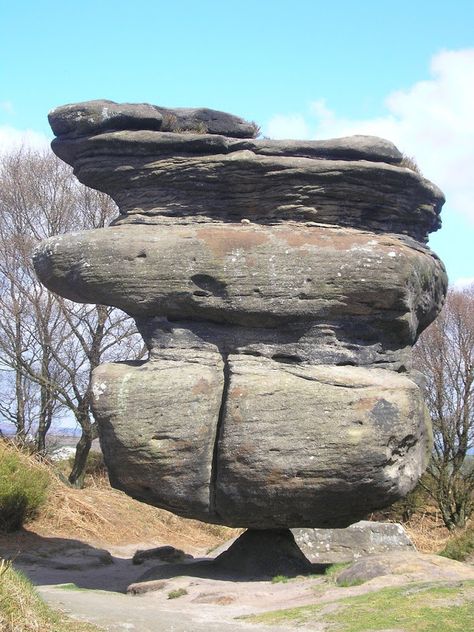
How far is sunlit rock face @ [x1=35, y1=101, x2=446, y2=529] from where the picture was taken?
11.4 meters

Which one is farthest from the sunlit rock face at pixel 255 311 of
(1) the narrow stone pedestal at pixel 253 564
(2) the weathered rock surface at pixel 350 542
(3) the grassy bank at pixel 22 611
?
(3) the grassy bank at pixel 22 611

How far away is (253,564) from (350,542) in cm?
343

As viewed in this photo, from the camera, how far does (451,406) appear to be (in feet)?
84.9

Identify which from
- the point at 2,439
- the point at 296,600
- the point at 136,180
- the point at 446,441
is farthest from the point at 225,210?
the point at 446,441

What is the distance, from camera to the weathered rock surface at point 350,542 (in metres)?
15.0

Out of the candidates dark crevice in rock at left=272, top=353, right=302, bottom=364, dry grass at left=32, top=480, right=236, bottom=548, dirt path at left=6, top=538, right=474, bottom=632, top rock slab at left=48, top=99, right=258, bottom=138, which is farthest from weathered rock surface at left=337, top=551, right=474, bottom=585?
dry grass at left=32, top=480, right=236, bottom=548

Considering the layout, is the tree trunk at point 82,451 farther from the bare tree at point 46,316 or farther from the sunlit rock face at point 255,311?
the sunlit rock face at point 255,311

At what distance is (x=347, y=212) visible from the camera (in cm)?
1246

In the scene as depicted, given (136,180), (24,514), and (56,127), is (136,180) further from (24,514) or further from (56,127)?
(24,514)

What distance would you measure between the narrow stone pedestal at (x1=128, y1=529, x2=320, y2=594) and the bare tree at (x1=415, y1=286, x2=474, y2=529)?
43.3 feet

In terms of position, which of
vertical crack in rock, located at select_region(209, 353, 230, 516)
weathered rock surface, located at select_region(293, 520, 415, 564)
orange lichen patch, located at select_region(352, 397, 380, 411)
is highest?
orange lichen patch, located at select_region(352, 397, 380, 411)

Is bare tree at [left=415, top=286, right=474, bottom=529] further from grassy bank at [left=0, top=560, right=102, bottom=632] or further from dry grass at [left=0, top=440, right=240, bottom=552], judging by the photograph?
grassy bank at [left=0, top=560, right=102, bottom=632]

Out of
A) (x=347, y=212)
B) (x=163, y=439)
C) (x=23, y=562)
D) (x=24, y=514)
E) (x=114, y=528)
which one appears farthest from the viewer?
(x=114, y=528)

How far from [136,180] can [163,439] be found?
3977mm
